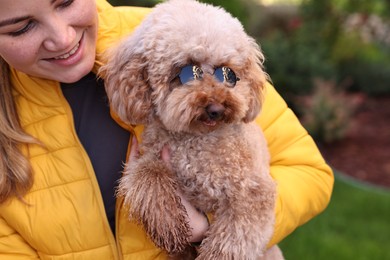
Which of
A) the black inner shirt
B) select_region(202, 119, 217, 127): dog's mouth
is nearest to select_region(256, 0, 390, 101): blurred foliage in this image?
the black inner shirt

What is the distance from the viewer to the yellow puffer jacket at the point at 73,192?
2404mm

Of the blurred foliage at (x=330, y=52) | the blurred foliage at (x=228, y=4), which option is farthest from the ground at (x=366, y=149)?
the blurred foliage at (x=228, y=4)

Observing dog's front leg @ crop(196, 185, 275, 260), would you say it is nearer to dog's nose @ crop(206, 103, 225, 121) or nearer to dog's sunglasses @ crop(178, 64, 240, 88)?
dog's nose @ crop(206, 103, 225, 121)

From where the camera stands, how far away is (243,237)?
229cm

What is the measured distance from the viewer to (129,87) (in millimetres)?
2391

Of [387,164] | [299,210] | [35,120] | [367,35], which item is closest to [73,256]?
A: [35,120]

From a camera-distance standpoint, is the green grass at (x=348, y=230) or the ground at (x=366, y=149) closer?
the green grass at (x=348, y=230)

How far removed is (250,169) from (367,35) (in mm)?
8014

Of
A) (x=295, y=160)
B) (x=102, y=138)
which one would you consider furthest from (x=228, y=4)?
(x=102, y=138)

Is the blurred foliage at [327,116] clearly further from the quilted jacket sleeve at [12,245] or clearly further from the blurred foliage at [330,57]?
the quilted jacket sleeve at [12,245]

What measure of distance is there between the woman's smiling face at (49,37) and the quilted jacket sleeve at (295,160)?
83cm

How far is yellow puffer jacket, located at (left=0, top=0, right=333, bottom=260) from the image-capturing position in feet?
7.89

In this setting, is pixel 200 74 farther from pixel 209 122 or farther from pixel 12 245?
pixel 12 245

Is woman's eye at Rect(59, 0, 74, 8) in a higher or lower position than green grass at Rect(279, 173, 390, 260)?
higher
